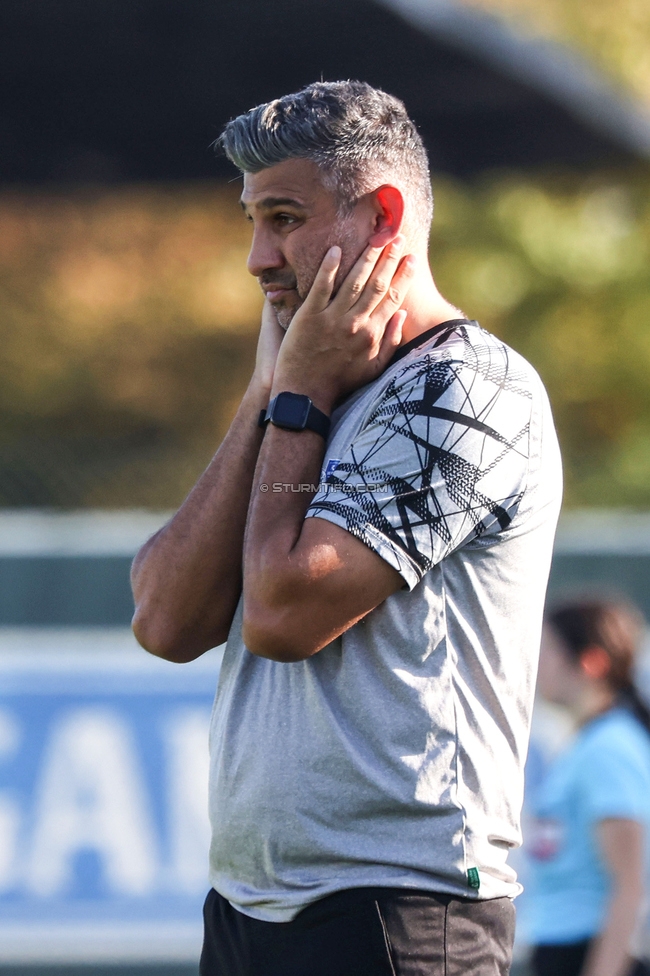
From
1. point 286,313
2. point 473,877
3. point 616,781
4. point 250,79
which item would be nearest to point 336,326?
point 286,313

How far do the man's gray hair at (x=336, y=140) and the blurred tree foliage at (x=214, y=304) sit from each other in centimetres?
800

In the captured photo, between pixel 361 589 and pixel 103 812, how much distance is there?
3.50m

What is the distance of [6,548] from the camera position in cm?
534

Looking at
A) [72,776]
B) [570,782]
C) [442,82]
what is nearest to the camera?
[570,782]

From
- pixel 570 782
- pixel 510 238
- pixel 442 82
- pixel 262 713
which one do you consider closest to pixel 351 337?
pixel 262 713

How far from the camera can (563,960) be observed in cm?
381

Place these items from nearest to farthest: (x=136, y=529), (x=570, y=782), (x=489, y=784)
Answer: (x=489, y=784) < (x=570, y=782) < (x=136, y=529)

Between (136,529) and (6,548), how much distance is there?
0.56 m

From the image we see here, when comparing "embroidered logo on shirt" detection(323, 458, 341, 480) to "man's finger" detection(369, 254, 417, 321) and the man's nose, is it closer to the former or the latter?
"man's finger" detection(369, 254, 417, 321)

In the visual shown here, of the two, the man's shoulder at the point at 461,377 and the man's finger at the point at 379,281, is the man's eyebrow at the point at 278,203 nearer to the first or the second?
the man's finger at the point at 379,281

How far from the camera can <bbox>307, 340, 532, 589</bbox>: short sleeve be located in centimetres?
190

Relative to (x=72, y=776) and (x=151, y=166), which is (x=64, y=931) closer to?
(x=72, y=776)

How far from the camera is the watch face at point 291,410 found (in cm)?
202

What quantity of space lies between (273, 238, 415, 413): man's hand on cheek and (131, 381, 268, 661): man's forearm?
179mm
